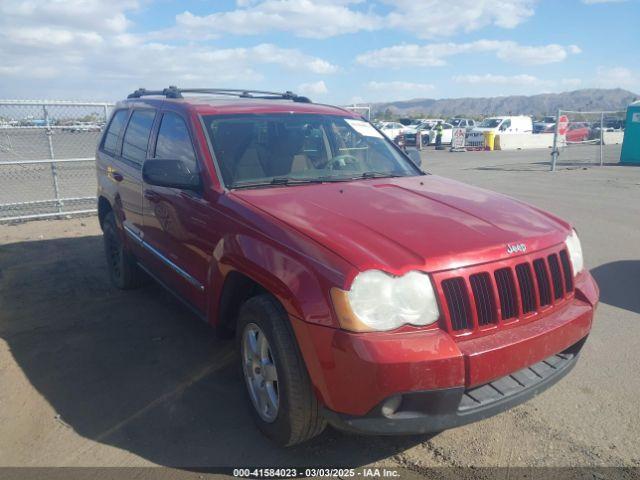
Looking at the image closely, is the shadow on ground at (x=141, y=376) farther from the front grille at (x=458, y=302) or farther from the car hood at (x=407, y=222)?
the car hood at (x=407, y=222)

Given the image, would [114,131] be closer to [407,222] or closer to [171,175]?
[171,175]

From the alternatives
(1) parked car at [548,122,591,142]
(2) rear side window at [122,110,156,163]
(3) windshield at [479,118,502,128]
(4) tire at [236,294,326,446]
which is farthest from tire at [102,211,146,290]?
(3) windshield at [479,118,502,128]

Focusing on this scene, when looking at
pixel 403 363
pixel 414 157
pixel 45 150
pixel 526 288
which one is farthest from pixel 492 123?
pixel 403 363

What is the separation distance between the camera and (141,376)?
3.92 meters

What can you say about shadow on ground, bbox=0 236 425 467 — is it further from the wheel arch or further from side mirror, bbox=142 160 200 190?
side mirror, bbox=142 160 200 190

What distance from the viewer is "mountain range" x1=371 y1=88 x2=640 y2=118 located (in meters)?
147

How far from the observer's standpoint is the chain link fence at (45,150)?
9258mm

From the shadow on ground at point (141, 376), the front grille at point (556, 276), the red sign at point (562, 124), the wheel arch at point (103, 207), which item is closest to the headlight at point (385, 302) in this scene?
the front grille at point (556, 276)

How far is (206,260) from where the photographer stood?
354cm

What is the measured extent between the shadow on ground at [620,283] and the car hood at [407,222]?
224 centimetres

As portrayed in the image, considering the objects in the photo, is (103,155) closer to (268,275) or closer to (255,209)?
(255,209)

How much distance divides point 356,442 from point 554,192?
1022 centimetres

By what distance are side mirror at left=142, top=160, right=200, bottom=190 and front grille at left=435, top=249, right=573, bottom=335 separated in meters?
1.87

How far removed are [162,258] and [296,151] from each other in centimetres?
142
